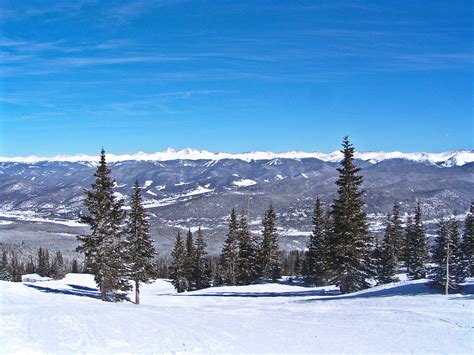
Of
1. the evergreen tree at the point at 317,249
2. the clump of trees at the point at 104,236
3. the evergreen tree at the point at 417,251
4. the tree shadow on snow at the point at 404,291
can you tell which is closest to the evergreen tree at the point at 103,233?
the clump of trees at the point at 104,236

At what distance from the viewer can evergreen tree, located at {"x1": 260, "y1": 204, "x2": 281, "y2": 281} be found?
69000mm

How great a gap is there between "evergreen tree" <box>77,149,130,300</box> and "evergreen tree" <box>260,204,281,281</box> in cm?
3168

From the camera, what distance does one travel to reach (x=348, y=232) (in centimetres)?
4225

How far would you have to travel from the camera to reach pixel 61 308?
26047mm

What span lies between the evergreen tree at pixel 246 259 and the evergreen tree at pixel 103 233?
30.9m

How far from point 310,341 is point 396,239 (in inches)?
2304

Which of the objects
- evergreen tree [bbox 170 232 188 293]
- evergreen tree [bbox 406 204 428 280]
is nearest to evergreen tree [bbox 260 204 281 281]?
evergreen tree [bbox 170 232 188 293]

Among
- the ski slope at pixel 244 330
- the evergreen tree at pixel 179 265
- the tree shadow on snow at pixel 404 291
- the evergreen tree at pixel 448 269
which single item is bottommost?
the evergreen tree at pixel 179 265

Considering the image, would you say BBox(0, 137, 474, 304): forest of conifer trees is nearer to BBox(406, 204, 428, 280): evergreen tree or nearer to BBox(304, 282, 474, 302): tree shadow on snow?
BBox(406, 204, 428, 280): evergreen tree

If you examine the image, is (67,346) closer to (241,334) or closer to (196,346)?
(196,346)

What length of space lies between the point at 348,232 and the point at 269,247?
91.3ft

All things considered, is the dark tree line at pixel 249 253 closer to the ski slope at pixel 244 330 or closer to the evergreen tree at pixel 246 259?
the evergreen tree at pixel 246 259

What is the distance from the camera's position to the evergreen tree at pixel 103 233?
129 feet

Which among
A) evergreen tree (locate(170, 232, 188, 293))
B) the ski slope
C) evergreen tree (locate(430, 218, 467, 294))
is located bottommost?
evergreen tree (locate(170, 232, 188, 293))
